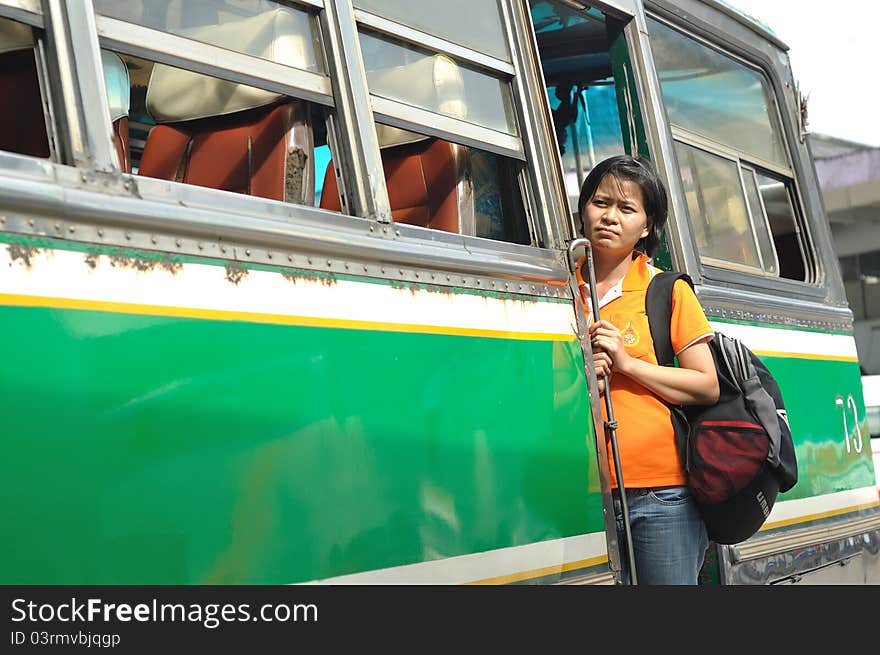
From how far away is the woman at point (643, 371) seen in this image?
→ 3053 millimetres

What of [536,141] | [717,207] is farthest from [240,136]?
[717,207]

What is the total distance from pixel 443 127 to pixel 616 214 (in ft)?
1.94

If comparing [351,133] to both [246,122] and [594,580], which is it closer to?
[246,122]

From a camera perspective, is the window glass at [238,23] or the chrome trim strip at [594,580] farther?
the chrome trim strip at [594,580]

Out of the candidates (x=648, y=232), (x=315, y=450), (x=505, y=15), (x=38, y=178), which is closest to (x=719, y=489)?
(x=648, y=232)

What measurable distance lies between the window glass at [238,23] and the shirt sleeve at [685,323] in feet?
4.02

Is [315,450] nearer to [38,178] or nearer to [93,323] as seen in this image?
[93,323]

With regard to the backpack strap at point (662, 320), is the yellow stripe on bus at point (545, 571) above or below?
below

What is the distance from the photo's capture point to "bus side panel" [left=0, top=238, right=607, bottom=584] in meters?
2.01

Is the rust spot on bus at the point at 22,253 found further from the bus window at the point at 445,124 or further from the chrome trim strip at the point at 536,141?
the chrome trim strip at the point at 536,141

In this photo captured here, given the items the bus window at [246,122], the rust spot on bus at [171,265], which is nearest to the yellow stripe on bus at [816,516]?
the bus window at [246,122]

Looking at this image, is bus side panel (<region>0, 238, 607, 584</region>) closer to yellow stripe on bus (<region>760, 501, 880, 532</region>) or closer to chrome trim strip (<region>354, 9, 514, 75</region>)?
chrome trim strip (<region>354, 9, 514, 75</region>)

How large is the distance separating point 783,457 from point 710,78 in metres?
2.16

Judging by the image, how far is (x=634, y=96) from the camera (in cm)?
Answer: 419
